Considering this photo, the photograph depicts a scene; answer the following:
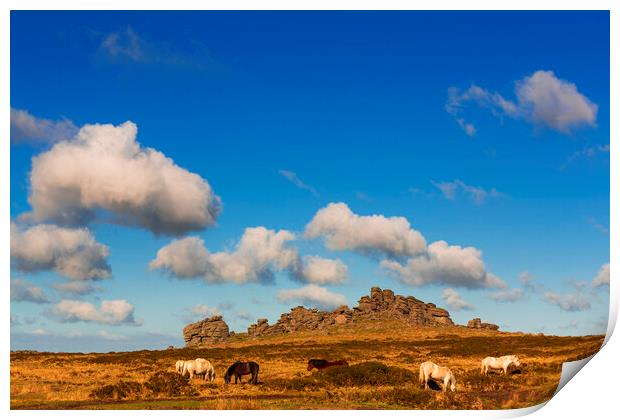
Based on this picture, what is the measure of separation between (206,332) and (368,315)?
40284 mm

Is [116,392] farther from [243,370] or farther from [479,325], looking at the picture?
[479,325]

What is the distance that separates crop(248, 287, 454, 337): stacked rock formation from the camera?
16012 centimetres

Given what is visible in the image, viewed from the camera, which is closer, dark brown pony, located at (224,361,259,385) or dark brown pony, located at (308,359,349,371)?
dark brown pony, located at (224,361,259,385)

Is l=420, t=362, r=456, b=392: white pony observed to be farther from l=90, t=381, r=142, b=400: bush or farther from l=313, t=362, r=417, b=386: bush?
l=90, t=381, r=142, b=400: bush

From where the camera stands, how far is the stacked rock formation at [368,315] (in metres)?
160

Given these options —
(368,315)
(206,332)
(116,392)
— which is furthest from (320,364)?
(368,315)

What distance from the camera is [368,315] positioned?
16175cm

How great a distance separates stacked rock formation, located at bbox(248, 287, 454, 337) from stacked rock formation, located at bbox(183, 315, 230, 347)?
909cm

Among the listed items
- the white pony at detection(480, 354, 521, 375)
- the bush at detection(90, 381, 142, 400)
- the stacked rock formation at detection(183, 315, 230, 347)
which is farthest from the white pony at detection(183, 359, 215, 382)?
the stacked rock formation at detection(183, 315, 230, 347)

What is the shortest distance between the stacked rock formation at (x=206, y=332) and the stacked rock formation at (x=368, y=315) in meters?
9.09

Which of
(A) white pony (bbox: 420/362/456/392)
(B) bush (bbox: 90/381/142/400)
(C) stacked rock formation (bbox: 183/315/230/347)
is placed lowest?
(B) bush (bbox: 90/381/142/400)
